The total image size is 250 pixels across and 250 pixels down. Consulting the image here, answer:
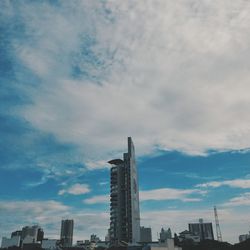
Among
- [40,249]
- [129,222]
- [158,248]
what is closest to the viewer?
[158,248]

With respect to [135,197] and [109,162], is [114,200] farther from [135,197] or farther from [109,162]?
[109,162]

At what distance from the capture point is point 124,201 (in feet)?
584

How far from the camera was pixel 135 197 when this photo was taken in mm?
180250

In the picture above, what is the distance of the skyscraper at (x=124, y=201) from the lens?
170750 mm

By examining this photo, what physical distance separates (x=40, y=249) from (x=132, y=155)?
85.3 metres

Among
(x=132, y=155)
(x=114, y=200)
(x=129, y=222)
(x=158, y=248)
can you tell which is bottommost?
(x=158, y=248)

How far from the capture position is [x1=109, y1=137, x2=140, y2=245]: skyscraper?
560 feet

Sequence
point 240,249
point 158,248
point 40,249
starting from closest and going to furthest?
point 158,248 → point 240,249 → point 40,249

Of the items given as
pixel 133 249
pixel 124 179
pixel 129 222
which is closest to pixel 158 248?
pixel 133 249

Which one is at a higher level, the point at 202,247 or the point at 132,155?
the point at 132,155

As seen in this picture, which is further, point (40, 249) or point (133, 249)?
point (40, 249)

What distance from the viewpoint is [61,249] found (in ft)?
654

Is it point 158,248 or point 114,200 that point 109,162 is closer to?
point 114,200

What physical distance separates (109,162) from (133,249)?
210 feet
